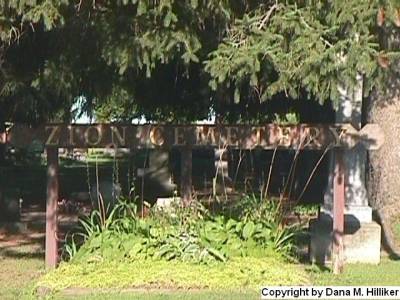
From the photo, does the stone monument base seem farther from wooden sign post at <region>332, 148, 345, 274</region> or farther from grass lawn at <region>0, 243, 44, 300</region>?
grass lawn at <region>0, 243, 44, 300</region>

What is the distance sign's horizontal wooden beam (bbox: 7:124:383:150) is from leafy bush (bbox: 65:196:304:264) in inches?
32.0

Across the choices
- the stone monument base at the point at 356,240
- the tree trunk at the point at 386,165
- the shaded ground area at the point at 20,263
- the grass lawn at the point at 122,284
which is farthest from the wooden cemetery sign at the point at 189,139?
the tree trunk at the point at 386,165

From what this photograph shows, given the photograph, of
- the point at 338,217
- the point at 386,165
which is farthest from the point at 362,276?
the point at 386,165

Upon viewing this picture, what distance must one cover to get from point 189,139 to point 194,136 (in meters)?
0.07

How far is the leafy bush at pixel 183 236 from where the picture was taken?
868cm

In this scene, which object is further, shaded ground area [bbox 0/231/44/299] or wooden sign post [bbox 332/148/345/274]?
wooden sign post [bbox 332/148/345/274]

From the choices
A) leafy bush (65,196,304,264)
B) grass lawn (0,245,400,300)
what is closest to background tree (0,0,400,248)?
leafy bush (65,196,304,264)

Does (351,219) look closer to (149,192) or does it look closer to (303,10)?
(303,10)

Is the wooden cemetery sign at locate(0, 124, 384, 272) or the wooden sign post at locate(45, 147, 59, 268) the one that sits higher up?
the wooden cemetery sign at locate(0, 124, 384, 272)

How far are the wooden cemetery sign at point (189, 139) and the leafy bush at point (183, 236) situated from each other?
572mm

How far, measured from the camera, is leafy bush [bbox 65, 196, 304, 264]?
868cm

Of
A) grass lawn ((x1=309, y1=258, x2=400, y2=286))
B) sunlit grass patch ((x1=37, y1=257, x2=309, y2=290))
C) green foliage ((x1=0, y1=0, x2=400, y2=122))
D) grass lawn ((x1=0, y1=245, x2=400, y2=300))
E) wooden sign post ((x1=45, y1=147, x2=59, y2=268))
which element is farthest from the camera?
wooden sign post ((x1=45, y1=147, x2=59, y2=268))

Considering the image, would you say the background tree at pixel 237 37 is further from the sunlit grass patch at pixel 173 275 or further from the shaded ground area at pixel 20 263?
the shaded ground area at pixel 20 263

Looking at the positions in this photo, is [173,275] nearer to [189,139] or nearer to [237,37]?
[189,139]
